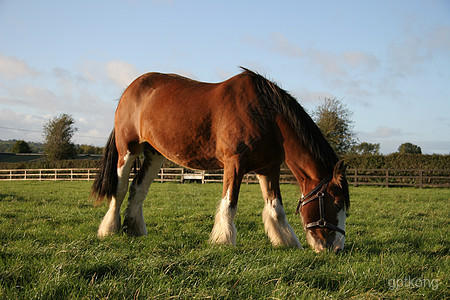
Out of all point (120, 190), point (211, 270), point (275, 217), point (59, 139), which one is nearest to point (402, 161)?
point (275, 217)

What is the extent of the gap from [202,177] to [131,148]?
54.2 feet

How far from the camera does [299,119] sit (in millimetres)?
3832

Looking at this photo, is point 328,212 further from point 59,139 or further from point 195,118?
point 59,139

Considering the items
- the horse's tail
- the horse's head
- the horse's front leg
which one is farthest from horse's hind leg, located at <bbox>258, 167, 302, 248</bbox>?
the horse's tail

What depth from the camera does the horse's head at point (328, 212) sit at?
3516 millimetres

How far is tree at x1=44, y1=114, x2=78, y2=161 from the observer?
144 feet

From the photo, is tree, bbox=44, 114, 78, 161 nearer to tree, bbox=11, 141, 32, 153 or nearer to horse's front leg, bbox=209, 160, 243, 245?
tree, bbox=11, 141, 32, 153

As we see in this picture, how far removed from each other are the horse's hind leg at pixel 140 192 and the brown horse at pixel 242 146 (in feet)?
0.05

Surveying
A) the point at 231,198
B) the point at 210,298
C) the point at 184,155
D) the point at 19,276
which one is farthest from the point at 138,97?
the point at 210,298

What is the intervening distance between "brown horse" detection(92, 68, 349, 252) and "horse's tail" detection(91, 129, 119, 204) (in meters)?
0.02

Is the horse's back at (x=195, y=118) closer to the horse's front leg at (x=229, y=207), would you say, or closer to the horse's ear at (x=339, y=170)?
the horse's front leg at (x=229, y=207)

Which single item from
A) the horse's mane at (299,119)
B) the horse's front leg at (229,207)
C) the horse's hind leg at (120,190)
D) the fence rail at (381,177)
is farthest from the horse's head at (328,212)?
the fence rail at (381,177)

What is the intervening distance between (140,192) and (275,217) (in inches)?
85.2

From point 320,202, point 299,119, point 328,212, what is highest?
point 299,119
